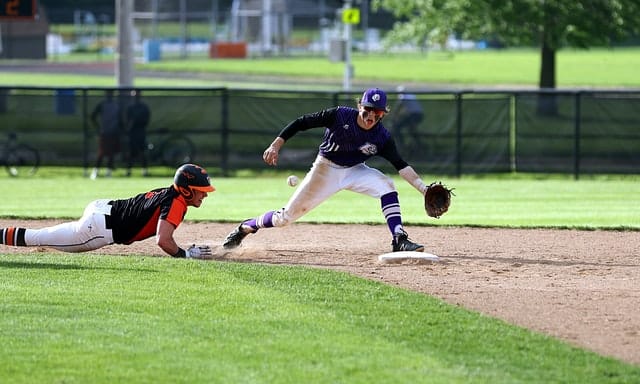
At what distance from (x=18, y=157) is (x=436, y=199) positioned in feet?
46.3

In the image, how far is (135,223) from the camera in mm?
10438

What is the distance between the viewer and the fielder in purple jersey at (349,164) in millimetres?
10648

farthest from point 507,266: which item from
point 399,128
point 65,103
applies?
point 65,103

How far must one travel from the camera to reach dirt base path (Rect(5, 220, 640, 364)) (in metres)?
7.93

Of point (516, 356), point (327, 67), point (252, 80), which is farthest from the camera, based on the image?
point (327, 67)

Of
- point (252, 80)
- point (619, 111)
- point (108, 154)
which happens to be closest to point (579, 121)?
point (619, 111)

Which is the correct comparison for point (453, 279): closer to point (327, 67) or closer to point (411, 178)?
point (411, 178)

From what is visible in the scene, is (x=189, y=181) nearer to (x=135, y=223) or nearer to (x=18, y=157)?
(x=135, y=223)

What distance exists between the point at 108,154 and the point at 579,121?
9.17 meters

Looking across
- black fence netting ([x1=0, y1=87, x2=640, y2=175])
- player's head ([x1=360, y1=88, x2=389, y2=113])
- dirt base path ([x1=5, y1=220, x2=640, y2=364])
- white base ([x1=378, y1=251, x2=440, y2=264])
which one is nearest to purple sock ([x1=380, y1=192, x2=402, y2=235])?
white base ([x1=378, y1=251, x2=440, y2=264])

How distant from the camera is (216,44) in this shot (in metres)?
57.4

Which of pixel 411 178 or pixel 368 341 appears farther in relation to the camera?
pixel 411 178

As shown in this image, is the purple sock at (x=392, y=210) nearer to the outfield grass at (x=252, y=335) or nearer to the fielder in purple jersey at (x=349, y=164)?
the fielder in purple jersey at (x=349, y=164)

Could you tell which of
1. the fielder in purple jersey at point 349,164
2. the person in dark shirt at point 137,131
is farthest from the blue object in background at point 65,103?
the fielder in purple jersey at point 349,164
